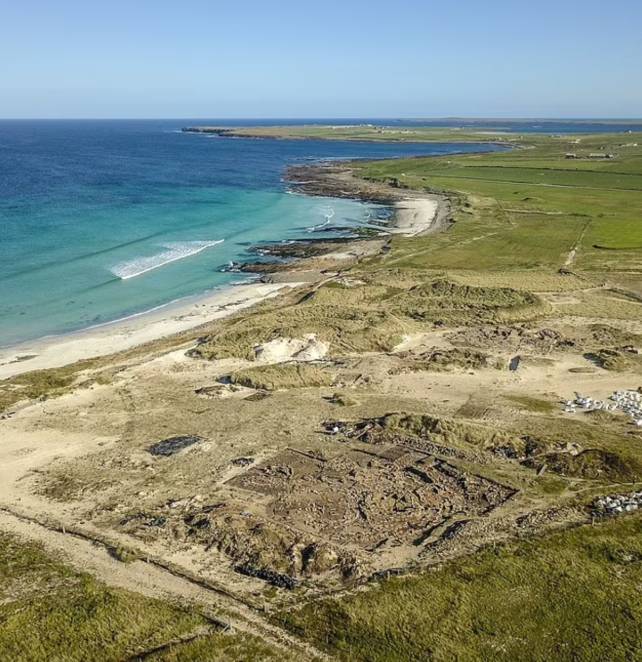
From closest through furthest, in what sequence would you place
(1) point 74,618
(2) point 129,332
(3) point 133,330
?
(1) point 74,618 < (2) point 129,332 < (3) point 133,330

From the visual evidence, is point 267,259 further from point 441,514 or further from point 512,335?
point 441,514

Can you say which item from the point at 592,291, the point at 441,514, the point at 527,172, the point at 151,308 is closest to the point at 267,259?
the point at 151,308

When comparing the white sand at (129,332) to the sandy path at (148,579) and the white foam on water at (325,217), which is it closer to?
the sandy path at (148,579)

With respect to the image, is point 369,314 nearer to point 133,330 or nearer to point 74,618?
point 133,330

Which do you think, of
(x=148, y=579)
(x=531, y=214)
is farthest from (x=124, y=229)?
(x=148, y=579)

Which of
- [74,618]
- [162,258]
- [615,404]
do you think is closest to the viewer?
[74,618]

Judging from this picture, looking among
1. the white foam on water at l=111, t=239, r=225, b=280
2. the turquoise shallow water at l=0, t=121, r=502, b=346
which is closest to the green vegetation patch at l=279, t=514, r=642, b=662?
the turquoise shallow water at l=0, t=121, r=502, b=346

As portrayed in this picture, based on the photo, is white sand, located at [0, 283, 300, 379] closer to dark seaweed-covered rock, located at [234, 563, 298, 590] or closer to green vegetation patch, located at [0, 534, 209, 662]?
green vegetation patch, located at [0, 534, 209, 662]
